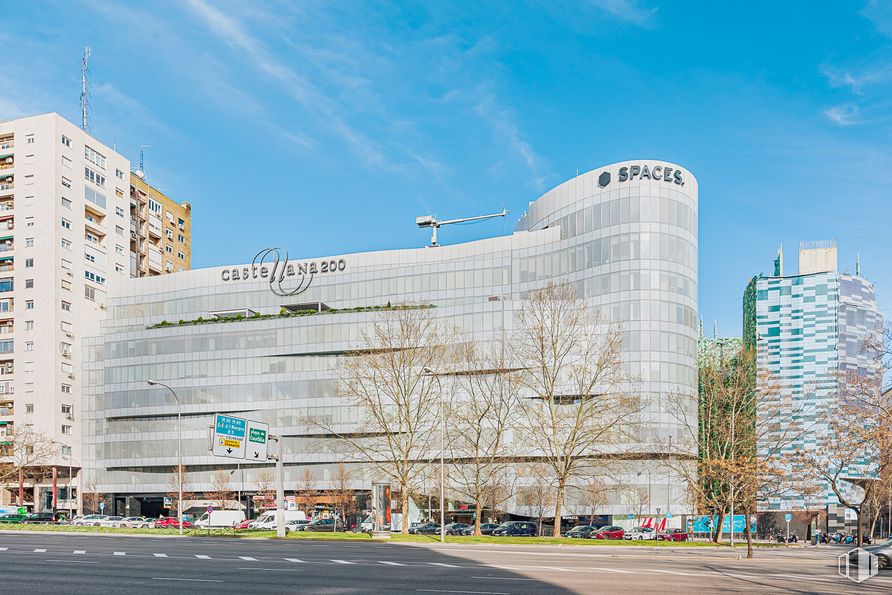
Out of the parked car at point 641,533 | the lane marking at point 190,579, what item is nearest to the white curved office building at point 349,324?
the parked car at point 641,533

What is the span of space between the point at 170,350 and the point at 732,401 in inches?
2989

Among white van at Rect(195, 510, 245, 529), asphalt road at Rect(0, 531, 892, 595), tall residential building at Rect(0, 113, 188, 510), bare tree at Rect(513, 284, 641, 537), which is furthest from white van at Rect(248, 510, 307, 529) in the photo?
tall residential building at Rect(0, 113, 188, 510)

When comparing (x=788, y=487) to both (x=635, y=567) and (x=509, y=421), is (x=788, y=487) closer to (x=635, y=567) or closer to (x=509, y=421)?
(x=509, y=421)

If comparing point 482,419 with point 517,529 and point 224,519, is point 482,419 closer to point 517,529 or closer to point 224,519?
point 517,529

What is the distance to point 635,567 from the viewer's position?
3094 cm

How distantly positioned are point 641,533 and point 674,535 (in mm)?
3280

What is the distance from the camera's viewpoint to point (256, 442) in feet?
193

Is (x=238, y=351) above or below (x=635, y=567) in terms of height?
above

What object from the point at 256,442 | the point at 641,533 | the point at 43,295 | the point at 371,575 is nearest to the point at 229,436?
the point at 256,442

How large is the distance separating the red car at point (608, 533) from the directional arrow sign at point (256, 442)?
31.8m

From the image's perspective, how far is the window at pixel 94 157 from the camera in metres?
123

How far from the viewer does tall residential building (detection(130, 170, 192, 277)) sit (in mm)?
135875

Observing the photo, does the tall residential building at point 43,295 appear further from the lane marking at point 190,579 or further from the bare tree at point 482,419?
the lane marking at point 190,579

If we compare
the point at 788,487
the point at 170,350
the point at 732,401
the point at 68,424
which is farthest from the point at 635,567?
the point at 68,424
